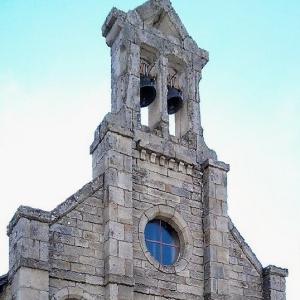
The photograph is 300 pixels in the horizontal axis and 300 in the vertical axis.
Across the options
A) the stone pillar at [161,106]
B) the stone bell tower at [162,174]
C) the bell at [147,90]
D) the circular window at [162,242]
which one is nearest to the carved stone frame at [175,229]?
the stone bell tower at [162,174]

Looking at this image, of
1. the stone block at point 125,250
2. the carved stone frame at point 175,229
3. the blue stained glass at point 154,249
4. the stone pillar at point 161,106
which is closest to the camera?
the stone block at point 125,250

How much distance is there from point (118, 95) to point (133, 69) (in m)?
0.79

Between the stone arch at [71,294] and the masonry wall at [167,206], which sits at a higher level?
the masonry wall at [167,206]

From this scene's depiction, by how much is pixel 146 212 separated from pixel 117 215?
99cm

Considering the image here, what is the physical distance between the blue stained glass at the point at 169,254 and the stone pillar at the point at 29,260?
11.0 feet

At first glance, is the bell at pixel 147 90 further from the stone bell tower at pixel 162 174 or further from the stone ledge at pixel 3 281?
the stone ledge at pixel 3 281

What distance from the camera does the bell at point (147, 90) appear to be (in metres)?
20.6

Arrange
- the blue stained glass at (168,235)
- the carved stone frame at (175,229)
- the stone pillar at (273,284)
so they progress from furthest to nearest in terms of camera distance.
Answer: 1. the stone pillar at (273,284)
2. the blue stained glass at (168,235)
3. the carved stone frame at (175,229)

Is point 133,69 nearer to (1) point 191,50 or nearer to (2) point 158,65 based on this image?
(2) point 158,65

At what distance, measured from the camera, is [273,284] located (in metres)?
19.7

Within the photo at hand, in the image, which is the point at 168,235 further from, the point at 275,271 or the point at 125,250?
the point at 275,271

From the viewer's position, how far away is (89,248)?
17.3 metres

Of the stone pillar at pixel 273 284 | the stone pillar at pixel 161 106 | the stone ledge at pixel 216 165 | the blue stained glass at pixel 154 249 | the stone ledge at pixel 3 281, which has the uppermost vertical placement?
the stone pillar at pixel 161 106

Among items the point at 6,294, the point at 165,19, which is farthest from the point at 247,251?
the point at 165,19
